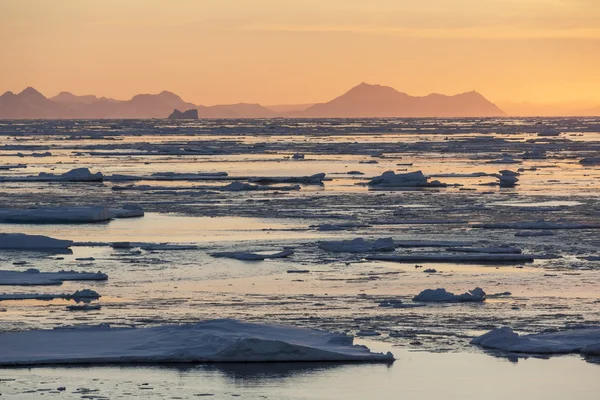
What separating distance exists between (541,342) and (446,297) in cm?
255

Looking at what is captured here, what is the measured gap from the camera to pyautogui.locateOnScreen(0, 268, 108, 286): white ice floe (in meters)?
14.8

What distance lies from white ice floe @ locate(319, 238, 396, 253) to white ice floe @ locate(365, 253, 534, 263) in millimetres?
571

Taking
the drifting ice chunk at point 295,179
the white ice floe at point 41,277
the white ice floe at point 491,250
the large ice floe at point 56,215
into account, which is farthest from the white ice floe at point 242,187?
the white ice floe at point 41,277

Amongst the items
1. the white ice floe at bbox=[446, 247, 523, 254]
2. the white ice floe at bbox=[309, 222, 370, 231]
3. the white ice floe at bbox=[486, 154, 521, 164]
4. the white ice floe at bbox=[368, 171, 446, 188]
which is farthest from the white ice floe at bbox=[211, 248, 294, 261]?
the white ice floe at bbox=[486, 154, 521, 164]

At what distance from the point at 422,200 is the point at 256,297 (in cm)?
1421

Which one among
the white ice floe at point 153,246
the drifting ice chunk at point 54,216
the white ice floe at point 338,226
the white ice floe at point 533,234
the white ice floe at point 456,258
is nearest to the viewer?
the white ice floe at point 456,258

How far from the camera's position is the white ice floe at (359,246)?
17.9 m

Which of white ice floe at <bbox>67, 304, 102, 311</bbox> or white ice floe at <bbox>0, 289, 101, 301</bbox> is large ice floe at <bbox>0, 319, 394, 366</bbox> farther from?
white ice floe at <bbox>0, 289, 101, 301</bbox>

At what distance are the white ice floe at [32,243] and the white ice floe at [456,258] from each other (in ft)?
16.8

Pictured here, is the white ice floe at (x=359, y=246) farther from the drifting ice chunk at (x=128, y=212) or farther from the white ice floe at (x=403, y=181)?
the white ice floe at (x=403, y=181)

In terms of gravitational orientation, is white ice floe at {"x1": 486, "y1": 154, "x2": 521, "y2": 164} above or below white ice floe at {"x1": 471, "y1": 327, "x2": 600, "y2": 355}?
below

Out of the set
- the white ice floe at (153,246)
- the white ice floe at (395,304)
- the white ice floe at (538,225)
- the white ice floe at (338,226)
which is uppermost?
the white ice floe at (538,225)

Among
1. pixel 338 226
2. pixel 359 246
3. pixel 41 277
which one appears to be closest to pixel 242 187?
pixel 338 226

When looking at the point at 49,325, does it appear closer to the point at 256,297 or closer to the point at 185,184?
the point at 256,297
